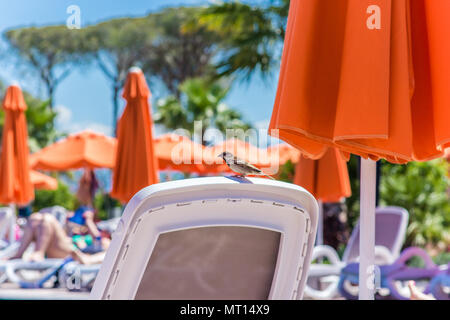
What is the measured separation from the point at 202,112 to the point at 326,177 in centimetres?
1317

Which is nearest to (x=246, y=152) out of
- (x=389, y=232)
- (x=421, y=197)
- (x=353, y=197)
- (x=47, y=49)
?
(x=353, y=197)

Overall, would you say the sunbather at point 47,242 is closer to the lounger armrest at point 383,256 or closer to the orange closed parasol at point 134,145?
the orange closed parasol at point 134,145

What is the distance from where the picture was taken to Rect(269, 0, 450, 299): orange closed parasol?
2006mm

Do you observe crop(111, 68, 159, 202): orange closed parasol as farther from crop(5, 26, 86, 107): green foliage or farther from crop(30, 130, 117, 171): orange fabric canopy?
crop(5, 26, 86, 107): green foliage

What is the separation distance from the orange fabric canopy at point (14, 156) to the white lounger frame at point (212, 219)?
6.20 metres

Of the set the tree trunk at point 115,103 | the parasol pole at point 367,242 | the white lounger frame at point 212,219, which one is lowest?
the tree trunk at point 115,103

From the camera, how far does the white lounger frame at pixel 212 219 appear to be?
145 centimetres

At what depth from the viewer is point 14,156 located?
7.47 m

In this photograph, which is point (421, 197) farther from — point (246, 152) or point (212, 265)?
point (212, 265)

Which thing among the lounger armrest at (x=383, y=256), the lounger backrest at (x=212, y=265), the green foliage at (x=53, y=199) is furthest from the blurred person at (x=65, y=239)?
the green foliage at (x=53, y=199)

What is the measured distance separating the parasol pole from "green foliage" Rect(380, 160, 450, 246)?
Answer: 671cm

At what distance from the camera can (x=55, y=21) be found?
35.5 meters

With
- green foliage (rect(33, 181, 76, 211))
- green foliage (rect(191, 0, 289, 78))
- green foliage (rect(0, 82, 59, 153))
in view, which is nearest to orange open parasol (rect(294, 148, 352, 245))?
green foliage (rect(191, 0, 289, 78))
